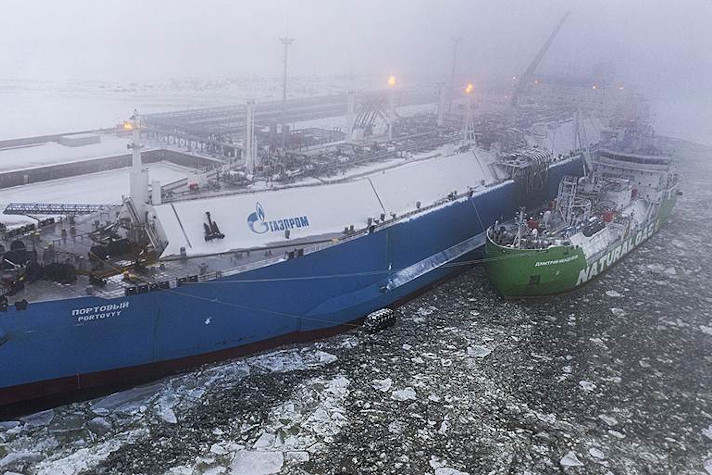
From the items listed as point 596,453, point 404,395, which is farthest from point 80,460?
point 596,453

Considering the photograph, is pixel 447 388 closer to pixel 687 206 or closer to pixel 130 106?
pixel 687 206

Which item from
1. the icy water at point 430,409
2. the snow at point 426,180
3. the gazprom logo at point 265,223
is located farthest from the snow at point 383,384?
the snow at point 426,180

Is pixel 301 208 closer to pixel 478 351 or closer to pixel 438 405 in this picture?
pixel 478 351

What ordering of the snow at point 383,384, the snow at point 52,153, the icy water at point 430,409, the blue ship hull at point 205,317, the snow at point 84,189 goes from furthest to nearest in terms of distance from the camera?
the snow at point 52,153 < the snow at point 84,189 < the snow at point 383,384 < the blue ship hull at point 205,317 < the icy water at point 430,409

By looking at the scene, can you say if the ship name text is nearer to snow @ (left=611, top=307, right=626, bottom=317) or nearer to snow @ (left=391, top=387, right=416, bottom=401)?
snow @ (left=391, top=387, right=416, bottom=401)

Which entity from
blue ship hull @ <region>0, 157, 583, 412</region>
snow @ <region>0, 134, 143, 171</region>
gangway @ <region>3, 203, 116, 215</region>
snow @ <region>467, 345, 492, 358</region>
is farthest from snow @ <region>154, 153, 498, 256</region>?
snow @ <region>0, 134, 143, 171</region>

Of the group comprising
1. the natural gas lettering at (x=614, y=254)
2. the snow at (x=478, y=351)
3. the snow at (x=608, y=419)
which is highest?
the natural gas lettering at (x=614, y=254)

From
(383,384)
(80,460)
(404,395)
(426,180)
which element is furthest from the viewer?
(426,180)

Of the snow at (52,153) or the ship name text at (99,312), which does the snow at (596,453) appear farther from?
the snow at (52,153)
